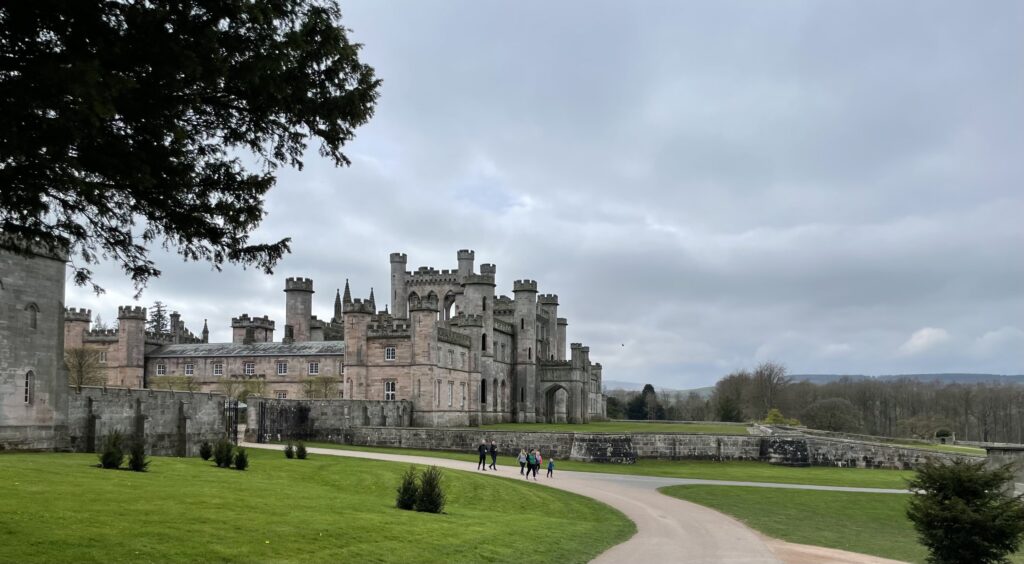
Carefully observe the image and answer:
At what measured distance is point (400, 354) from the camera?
196 ft

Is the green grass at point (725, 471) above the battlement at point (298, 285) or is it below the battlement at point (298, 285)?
below

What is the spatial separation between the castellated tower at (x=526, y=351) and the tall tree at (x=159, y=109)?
2565 inches

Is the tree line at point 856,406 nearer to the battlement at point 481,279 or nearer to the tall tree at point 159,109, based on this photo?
the battlement at point 481,279

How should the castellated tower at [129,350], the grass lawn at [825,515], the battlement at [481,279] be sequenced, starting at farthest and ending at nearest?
1. the battlement at [481,279]
2. the castellated tower at [129,350]
3. the grass lawn at [825,515]

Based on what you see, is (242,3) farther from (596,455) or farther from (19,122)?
(596,455)

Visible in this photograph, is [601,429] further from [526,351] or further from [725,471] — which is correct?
[725,471]

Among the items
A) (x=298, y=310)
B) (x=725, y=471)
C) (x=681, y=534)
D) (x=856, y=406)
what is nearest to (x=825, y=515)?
(x=681, y=534)

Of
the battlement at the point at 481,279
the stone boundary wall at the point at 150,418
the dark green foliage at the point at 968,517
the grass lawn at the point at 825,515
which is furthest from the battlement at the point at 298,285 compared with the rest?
the dark green foliage at the point at 968,517

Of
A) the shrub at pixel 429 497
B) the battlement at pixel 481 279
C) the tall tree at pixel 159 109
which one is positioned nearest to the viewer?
the tall tree at pixel 159 109

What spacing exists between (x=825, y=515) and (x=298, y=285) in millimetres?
51528

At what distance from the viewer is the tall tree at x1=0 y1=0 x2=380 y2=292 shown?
30.2ft

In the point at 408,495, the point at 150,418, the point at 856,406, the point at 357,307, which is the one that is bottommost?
the point at 856,406

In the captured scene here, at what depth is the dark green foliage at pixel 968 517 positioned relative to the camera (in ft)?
60.3

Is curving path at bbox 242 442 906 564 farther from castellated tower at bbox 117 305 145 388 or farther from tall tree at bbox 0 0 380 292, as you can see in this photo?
castellated tower at bbox 117 305 145 388
